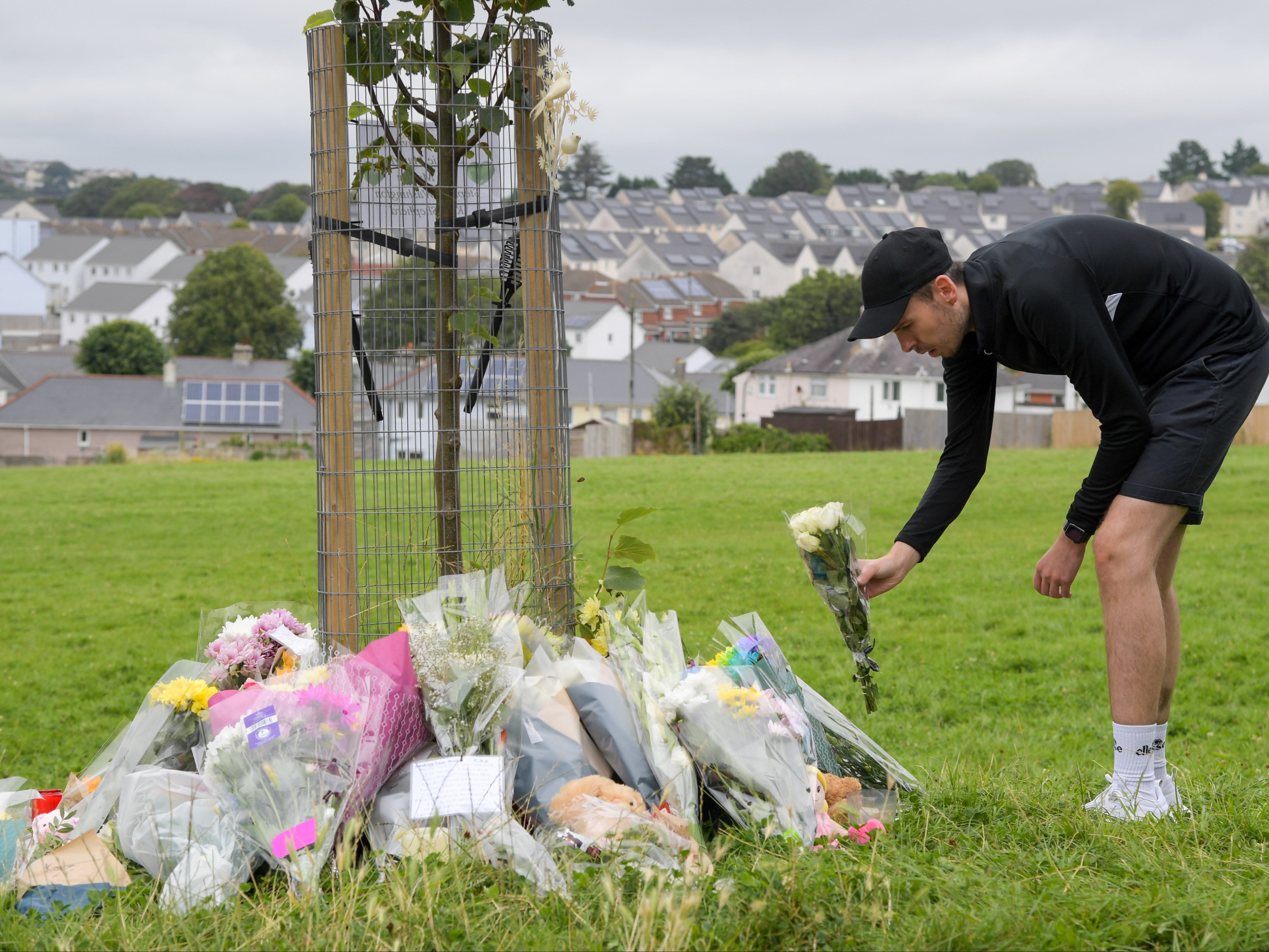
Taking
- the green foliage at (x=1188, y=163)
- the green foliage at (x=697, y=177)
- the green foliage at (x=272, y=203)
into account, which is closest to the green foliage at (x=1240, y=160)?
the green foliage at (x=1188, y=163)

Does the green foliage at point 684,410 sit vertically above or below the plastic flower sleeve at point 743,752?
above

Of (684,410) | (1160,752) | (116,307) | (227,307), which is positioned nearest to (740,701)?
(1160,752)

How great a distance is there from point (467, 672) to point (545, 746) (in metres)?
0.32

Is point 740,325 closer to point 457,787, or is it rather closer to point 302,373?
point 302,373

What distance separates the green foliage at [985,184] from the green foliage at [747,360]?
305ft

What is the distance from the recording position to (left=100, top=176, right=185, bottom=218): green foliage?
158625 millimetres

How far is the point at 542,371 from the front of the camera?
153 inches

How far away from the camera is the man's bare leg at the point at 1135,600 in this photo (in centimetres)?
308

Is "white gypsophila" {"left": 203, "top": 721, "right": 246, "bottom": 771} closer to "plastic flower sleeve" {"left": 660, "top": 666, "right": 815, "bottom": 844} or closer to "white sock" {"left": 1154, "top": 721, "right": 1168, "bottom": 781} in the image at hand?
"plastic flower sleeve" {"left": 660, "top": 666, "right": 815, "bottom": 844}

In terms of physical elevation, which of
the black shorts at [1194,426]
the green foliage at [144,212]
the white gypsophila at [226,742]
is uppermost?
the green foliage at [144,212]

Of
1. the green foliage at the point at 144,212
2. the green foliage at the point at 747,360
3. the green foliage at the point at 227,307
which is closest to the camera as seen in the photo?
the green foliage at the point at 747,360

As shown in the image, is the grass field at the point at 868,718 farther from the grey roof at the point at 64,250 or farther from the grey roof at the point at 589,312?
the grey roof at the point at 64,250

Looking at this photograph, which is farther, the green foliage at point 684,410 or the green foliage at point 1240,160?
the green foliage at point 1240,160

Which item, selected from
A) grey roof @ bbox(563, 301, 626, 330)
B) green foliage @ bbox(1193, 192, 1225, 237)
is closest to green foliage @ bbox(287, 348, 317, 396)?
grey roof @ bbox(563, 301, 626, 330)
